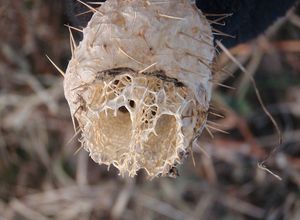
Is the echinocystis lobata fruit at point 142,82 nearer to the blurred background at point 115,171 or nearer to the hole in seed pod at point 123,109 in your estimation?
the hole in seed pod at point 123,109

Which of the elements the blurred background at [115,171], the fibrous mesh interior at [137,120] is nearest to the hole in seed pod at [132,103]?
the fibrous mesh interior at [137,120]

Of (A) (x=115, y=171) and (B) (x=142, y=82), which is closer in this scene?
(B) (x=142, y=82)

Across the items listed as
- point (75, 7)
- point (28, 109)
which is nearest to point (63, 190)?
point (28, 109)

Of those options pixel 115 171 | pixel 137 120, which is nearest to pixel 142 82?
pixel 137 120

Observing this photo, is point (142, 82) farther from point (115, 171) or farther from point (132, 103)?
point (115, 171)

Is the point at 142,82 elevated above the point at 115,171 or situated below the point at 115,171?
above

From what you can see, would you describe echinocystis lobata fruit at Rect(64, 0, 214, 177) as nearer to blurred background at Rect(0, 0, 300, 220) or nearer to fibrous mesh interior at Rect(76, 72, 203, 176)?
fibrous mesh interior at Rect(76, 72, 203, 176)

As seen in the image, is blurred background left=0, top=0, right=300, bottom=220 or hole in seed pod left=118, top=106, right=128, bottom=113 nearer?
hole in seed pod left=118, top=106, right=128, bottom=113

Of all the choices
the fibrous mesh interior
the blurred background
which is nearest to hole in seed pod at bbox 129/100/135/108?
the fibrous mesh interior

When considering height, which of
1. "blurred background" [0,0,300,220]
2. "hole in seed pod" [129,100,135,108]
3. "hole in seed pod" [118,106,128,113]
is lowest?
"blurred background" [0,0,300,220]
